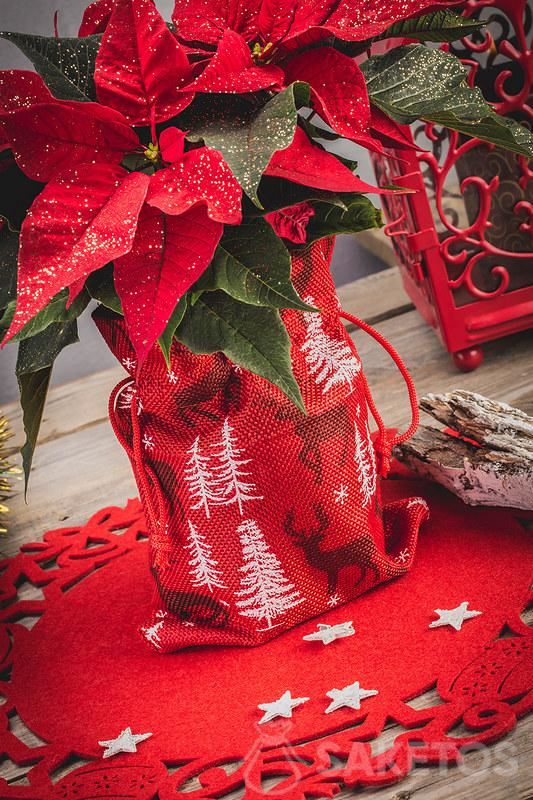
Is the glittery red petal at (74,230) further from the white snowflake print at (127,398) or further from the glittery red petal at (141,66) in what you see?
the white snowflake print at (127,398)

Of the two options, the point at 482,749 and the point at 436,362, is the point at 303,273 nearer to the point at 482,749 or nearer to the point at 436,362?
the point at 482,749

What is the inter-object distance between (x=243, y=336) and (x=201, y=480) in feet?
0.40

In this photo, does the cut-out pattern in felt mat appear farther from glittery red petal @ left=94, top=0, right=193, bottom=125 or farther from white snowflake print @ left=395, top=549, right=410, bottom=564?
glittery red petal @ left=94, top=0, right=193, bottom=125

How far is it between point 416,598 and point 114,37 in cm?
37

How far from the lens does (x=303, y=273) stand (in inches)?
20.6

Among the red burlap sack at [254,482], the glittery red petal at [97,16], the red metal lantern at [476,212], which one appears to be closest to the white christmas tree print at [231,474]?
the red burlap sack at [254,482]

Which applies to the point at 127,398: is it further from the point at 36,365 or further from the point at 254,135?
the point at 254,135

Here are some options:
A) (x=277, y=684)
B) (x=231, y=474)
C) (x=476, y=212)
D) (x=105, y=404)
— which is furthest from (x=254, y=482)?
(x=105, y=404)

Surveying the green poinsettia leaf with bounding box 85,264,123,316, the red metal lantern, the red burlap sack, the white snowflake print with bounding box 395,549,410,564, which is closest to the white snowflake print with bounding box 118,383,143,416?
the red burlap sack

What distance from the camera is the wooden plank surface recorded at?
80 centimetres

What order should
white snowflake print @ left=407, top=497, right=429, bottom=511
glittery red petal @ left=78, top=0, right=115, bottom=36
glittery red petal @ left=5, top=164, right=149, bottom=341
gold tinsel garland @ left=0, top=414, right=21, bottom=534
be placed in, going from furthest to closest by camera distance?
gold tinsel garland @ left=0, top=414, right=21, bottom=534
white snowflake print @ left=407, top=497, right=429, bottom=511
glittery red petal @ left=78, top=0, right=115, bottom=36
glittery red petal @ left=5, top=164, right=149, bottom=341

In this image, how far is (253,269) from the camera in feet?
1.41

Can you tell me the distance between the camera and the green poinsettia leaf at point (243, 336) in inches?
16.7

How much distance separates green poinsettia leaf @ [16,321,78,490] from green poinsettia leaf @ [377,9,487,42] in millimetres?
254
